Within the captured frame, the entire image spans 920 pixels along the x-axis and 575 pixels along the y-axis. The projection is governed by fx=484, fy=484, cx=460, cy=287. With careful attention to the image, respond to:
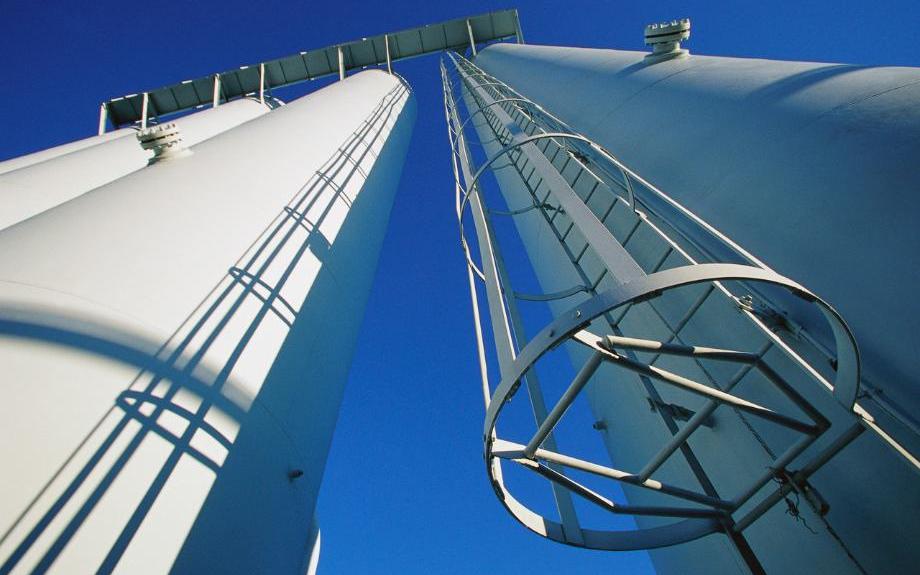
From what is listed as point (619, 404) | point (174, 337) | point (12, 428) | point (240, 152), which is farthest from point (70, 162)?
point (619, 404)

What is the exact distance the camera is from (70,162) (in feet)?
28.2

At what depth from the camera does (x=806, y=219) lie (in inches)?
118

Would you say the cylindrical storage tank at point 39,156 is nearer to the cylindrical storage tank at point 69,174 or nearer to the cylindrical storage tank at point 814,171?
the cylindrical storage tank at point 69,174

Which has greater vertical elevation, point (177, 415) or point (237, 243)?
point (237, 243)

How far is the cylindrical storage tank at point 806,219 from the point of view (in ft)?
7.93

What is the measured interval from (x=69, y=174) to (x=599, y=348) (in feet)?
31.2

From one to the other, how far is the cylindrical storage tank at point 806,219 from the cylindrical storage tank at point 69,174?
532 centimetres

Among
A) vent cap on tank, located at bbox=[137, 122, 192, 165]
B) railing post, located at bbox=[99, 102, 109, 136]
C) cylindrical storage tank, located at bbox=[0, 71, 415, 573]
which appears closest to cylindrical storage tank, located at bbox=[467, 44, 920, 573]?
cylindrical storage tank, located at bbox=[0, 71, 415, 573]

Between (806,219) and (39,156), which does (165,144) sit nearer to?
(806,219)

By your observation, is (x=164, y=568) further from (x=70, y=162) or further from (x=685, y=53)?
(x=70, y=162)

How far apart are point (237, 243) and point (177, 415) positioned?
5.63 ft

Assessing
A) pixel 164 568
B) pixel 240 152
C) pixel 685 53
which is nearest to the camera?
pixel 164 568

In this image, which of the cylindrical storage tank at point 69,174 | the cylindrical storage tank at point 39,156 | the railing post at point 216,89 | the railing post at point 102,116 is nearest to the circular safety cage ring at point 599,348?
the cylindrical storage tank at point 69,174

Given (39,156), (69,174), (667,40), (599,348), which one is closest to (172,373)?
(599,348)
